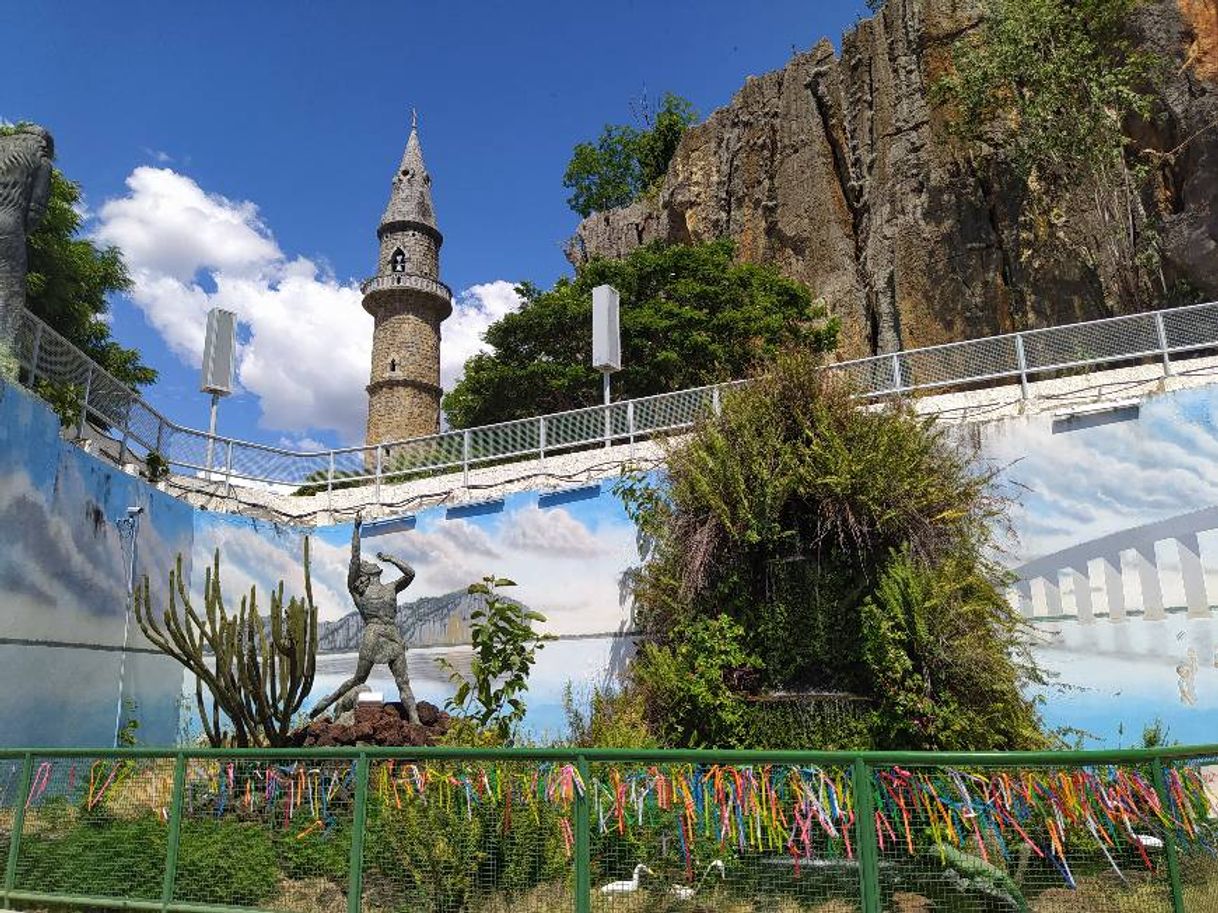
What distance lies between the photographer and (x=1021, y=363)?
1196cm

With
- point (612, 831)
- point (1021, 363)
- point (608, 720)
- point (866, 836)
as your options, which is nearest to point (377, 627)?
point (608, 720)

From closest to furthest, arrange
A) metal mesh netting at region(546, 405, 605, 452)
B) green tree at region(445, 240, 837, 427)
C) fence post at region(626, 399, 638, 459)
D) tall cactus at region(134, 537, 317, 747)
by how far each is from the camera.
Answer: tall cactus at region(134, 537, 317, 747) < fence post at region(626, 399, 638, 459) < metal mesh netting at region(546, 405, 605, 452) < green tree at region(445, 240, 837, 427)

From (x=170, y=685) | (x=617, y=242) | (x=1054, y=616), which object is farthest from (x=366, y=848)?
(x=617, y=242)

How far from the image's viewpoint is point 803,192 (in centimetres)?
2881

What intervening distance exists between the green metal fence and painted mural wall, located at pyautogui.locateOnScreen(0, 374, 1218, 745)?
181 inches

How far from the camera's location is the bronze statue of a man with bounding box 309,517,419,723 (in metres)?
10.3

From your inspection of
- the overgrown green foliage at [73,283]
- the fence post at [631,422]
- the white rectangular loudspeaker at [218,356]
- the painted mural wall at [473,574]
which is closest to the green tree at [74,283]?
the overgrown green foliage at [73,283]

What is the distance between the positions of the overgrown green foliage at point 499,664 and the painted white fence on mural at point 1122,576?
590 cm

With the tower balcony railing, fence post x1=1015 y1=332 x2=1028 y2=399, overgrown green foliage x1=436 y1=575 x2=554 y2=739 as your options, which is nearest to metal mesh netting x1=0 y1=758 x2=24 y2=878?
overgrown green foliage x1=436 y1=575 x2=554 y2=739

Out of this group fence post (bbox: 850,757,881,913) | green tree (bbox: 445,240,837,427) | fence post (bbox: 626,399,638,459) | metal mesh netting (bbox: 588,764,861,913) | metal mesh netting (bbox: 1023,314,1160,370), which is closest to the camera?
fence post (bbox: 850,757,881,913)

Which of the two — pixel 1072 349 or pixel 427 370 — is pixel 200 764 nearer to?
pixel 1072 349

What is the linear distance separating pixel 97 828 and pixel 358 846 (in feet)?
7.15

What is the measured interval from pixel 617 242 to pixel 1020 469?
2622cm

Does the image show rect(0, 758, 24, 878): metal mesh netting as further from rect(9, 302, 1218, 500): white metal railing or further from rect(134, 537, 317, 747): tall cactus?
rect(9, 302, 1218, 500): white metal railing
